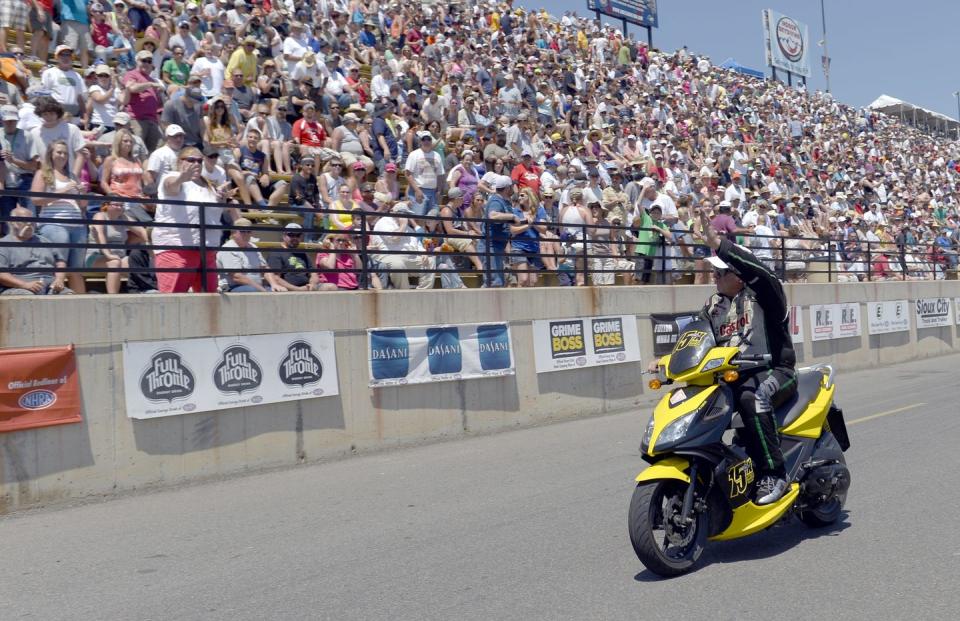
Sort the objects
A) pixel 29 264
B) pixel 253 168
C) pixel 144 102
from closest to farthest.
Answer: pixel 29 264 < pixel 144 102 < pixel 253 168

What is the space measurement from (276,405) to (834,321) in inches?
540

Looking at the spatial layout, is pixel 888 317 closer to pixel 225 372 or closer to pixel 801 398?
pixel 801 398

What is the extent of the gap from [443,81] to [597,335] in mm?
8665

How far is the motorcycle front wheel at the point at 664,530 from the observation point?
17.8ft

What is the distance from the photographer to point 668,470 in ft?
18.0

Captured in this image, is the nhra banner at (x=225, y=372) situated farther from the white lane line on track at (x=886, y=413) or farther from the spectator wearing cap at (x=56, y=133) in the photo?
the white lane line on track at (x=886, y=413)

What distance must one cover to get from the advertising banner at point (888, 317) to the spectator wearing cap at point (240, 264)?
1507cm

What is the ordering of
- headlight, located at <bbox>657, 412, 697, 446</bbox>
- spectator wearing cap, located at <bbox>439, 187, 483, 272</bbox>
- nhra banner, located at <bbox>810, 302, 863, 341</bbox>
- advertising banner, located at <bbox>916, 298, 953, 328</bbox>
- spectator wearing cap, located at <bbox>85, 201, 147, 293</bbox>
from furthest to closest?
1. advertising banner, located at <bbox>916, 298, 953, 328</bbox>
2. nhra banner, located at <bbox>810, 302, 863, 341</bbox>
3. spectator wearing cap, located at <bbox>439, 187, 483, 272</bbox>
4. spectator wearing cap, located at <bbox>85, 201, 147, 293</bbox>
5. headlight, located at <bbox>657, 412, 697, 446</bbox>

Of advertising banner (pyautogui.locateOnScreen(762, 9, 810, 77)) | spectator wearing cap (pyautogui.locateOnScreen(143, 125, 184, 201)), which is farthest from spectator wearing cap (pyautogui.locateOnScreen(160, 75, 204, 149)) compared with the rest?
advertising banner (pyautogui.locateOnScreen(762, 9, 810, 77))

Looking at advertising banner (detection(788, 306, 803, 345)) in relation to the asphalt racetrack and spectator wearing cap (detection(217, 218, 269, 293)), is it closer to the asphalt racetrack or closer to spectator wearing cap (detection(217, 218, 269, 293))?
the asphalt racetrack

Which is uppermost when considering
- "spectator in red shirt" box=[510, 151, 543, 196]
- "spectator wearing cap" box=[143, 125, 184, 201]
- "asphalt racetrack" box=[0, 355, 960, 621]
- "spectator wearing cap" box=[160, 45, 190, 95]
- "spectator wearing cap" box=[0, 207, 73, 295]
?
"spectator wearing cap" box=[160, 45, 190, 95]

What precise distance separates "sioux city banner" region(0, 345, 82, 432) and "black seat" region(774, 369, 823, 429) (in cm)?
595

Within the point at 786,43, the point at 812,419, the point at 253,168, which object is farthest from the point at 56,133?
the point at 786,43

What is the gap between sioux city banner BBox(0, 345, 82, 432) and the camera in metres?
7.97
